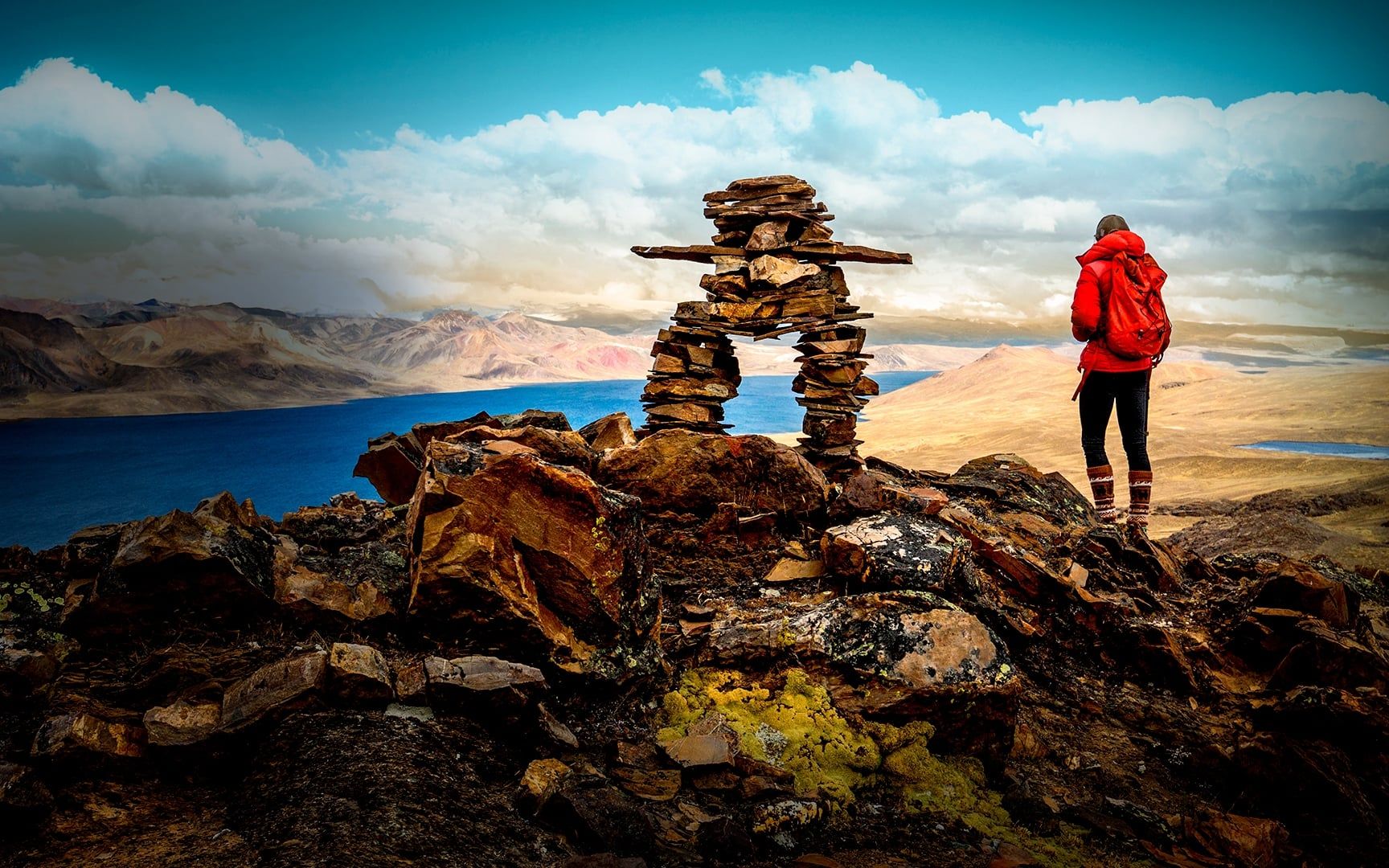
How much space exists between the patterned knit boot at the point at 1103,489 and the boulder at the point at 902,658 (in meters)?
4.86

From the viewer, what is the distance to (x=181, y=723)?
385 cm

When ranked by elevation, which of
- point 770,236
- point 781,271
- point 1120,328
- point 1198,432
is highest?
point 770,236

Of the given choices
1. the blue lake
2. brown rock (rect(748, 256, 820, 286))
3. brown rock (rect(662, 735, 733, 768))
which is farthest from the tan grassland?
brown rock (rect(662, 735, 733, 768))

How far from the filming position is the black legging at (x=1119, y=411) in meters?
9.14

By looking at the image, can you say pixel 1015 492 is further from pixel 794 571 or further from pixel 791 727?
pixel 791 727

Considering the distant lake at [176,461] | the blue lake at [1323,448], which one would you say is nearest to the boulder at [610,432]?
the distant lake at [176,461]

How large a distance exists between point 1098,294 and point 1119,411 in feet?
5.28

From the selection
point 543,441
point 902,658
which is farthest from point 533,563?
point 902,658

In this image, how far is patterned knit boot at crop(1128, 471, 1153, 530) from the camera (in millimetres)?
9453

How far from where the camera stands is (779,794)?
4.46 metres

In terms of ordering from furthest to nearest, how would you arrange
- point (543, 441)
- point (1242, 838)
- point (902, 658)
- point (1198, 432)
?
1. point (1198, 432)
2. point (543, 441)
3. point (902, 658)
4. point (1242, 838)

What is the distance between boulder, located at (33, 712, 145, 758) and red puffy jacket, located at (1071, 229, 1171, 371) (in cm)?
951

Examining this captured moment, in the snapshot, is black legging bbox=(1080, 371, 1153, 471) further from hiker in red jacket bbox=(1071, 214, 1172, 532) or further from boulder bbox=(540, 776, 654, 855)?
boulder bbox=(540, 776, 654, 855)

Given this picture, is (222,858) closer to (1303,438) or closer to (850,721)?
(850,721)
